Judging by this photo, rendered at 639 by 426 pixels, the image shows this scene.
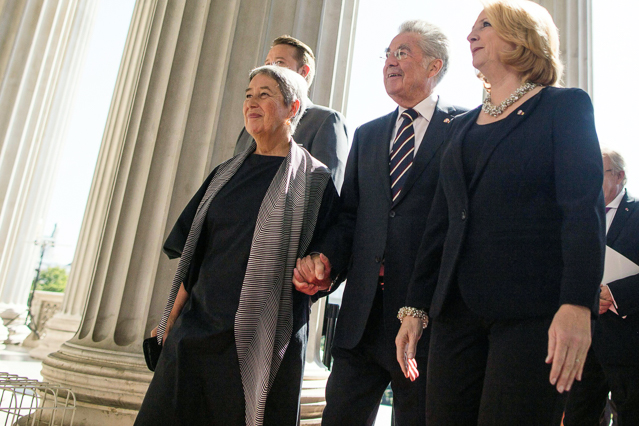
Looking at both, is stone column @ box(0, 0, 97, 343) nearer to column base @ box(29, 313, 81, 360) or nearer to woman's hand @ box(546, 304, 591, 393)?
column base @ box(29, 313, 81, 360)

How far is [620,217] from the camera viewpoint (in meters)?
3.31

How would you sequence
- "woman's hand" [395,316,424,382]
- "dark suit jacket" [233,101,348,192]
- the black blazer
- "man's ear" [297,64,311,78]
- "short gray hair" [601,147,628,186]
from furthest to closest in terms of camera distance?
"short gray hair" [601,147,628,186] → "man's ear" [297,64,311,78] → "dark suit jacket" [233,101,348,192] → "woman's hand" [395,316,424,382] → the black blazer

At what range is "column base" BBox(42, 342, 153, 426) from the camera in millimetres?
3090

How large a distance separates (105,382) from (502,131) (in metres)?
2.70

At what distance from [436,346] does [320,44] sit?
10.6ft

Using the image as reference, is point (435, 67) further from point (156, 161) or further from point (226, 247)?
point (156, 161)

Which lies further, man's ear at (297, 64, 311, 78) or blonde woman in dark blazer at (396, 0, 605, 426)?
man's ear at (297, 64, 311, 78)

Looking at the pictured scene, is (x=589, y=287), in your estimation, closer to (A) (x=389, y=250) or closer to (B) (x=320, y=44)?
(A) (x=389, y=250)

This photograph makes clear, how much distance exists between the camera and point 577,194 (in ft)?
4.74

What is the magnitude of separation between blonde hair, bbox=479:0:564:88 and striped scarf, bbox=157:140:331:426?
0.98 meters

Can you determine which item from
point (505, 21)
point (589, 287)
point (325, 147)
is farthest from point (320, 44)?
point (589, 287)

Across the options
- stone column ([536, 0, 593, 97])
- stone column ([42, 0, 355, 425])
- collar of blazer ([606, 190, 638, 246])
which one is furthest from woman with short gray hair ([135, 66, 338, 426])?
stone column ([536, 0, 593, 97])

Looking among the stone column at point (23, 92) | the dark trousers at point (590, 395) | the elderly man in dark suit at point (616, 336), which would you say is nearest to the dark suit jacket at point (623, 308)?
the elderly man in dark suit at point (616, 336)

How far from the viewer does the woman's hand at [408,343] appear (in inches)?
71.0
